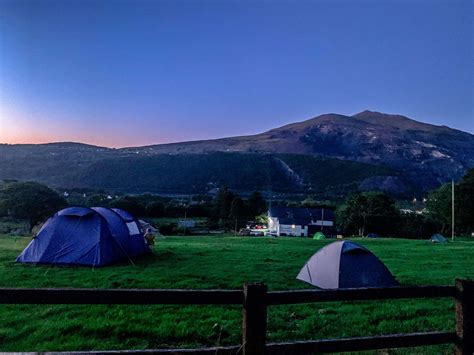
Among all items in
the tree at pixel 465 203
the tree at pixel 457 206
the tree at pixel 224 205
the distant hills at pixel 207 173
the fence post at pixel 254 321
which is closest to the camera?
the fence post at pixel 254 321

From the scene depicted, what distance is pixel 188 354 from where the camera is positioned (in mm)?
3729

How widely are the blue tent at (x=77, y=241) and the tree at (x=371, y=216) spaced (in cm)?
5589

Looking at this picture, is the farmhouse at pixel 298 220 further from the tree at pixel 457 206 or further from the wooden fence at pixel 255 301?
the wooden fence at pixel 255 301

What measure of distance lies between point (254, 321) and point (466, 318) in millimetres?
2371

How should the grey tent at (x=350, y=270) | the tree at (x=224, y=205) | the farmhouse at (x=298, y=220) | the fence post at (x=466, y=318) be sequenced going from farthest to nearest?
the farmhouse at (x=298, y=220) < the tree at (x=224, y=205) < the grey tent at (x=350, y=270) < the fence post at (x=466, y=318)

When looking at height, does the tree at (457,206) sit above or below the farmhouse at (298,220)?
Answer: above

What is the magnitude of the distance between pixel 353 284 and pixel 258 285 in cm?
850

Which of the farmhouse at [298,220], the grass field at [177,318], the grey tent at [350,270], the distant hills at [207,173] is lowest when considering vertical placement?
the farmhouse at [298,220]

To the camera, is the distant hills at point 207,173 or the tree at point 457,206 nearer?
the tree at point 457,206

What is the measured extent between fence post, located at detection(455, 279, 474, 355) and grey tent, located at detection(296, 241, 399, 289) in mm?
7014

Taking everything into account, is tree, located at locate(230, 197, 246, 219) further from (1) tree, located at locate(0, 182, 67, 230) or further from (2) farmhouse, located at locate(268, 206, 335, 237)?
(1) tree, located at locate(0, 182, 67, 230)

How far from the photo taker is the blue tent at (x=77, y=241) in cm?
1498

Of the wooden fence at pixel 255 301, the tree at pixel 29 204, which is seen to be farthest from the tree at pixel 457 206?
the wooden fence at pixel 255 301

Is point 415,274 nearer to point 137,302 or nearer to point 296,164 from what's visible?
point 137,302
